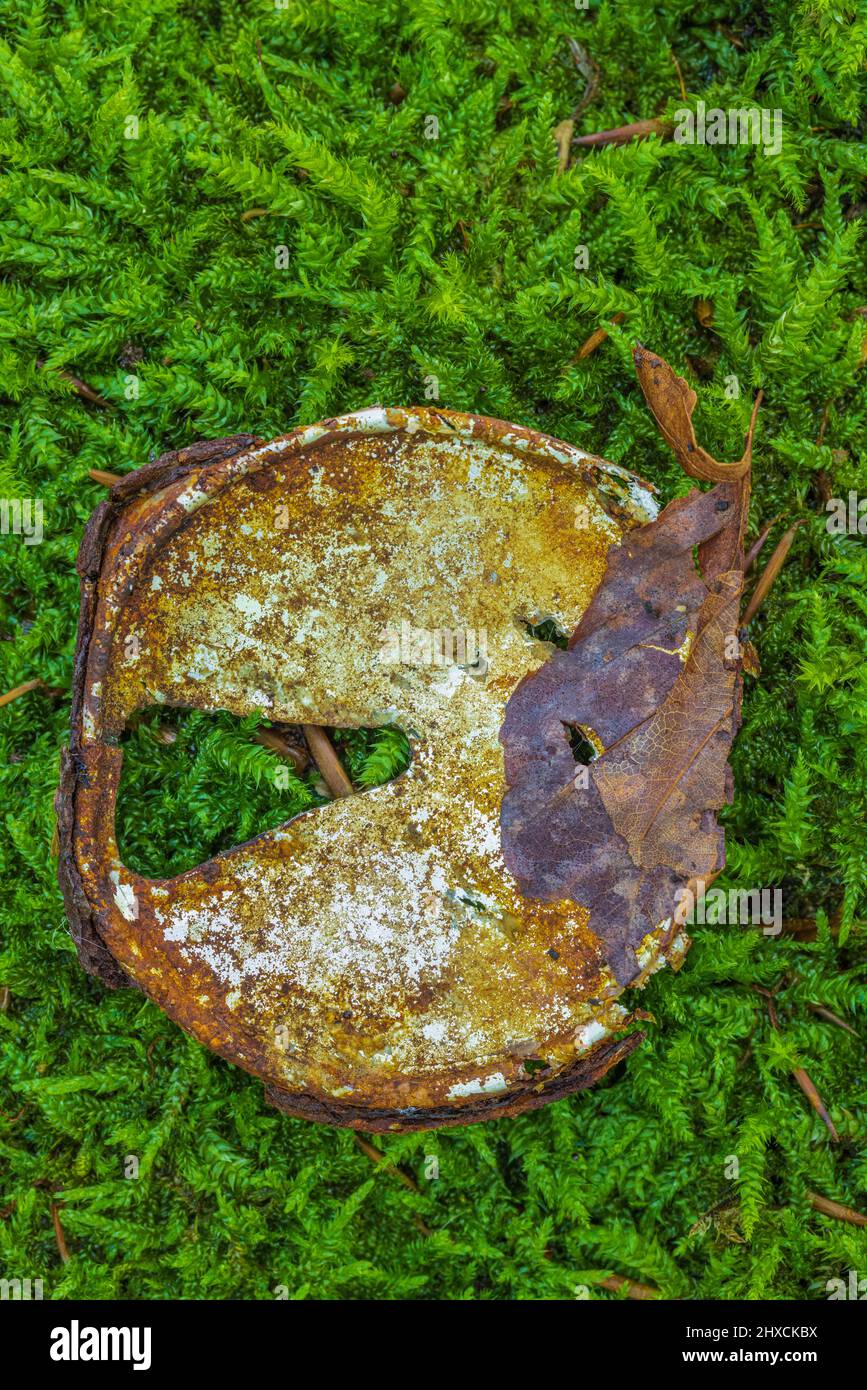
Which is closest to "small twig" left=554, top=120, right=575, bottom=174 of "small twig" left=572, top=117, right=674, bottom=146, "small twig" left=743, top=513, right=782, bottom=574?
"small twig" left=572, top=117, right=674, bottom=146

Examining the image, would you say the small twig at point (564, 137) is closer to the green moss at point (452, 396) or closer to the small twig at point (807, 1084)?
the green moss at point (452, 396)

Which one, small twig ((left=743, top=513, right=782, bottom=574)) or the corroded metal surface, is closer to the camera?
the corroded metal surface

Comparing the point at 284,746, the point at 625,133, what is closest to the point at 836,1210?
the point at 284,746

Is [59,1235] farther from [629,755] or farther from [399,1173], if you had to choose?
[629,755]

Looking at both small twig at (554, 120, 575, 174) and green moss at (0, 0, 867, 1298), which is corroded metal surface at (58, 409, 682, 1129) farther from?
small twig at (554, 120, 575, 174)

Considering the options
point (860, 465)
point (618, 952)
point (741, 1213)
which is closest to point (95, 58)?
point (860, 465)
